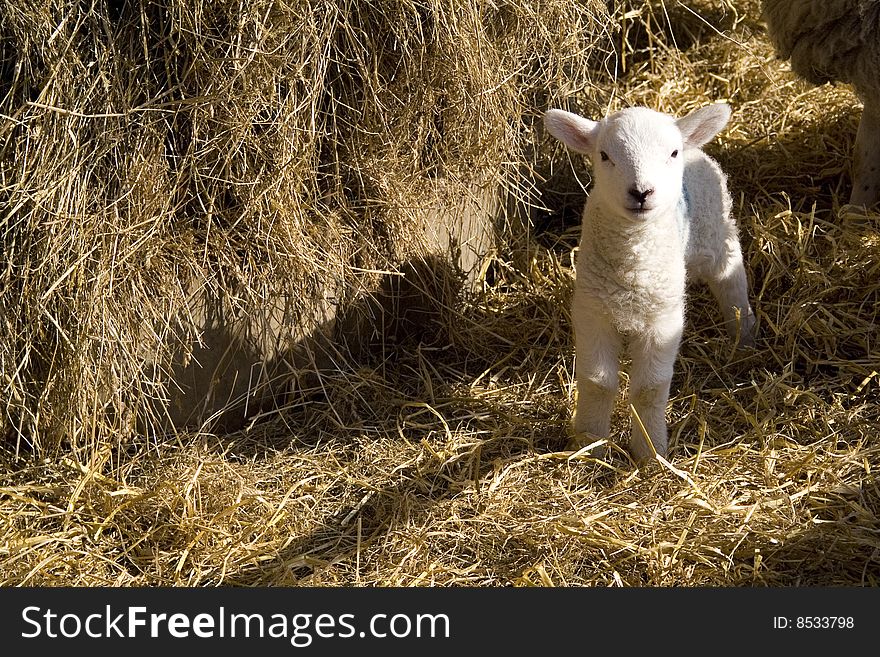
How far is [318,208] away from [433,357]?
31.2 inches

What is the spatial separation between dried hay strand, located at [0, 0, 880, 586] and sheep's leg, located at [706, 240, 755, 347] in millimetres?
65

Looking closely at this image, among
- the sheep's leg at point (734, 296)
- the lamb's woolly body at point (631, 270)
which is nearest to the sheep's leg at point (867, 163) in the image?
the sheep's leg at point (734, 296)

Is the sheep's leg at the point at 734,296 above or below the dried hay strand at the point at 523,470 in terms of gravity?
above

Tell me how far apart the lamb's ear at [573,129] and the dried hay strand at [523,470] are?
100 centimetres

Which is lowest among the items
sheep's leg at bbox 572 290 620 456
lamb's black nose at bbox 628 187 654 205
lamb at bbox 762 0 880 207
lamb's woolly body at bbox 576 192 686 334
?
sheep's leg at bbox 572 290 620 456

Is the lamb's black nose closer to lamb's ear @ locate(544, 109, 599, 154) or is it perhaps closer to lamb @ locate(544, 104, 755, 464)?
lamb @ locate(544, 104, 755, 464)

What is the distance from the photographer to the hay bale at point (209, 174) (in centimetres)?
300

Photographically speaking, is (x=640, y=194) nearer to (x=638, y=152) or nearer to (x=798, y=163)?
(x=638, y=152)

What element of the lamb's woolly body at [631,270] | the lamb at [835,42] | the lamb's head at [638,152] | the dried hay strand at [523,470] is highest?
the lamb at [835,42]

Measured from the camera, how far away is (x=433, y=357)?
3883 mm

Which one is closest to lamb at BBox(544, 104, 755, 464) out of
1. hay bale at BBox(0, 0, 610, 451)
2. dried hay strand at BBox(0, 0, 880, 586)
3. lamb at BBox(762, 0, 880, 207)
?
dried hay strand at BBox(0, 0, 880, 586)

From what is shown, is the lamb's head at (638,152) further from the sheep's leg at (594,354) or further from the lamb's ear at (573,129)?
the sheep's leg at (594,354)

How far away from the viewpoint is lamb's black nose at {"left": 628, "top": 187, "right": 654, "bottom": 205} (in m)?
2.70

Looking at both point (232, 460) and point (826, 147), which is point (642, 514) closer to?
point (232, 460)
